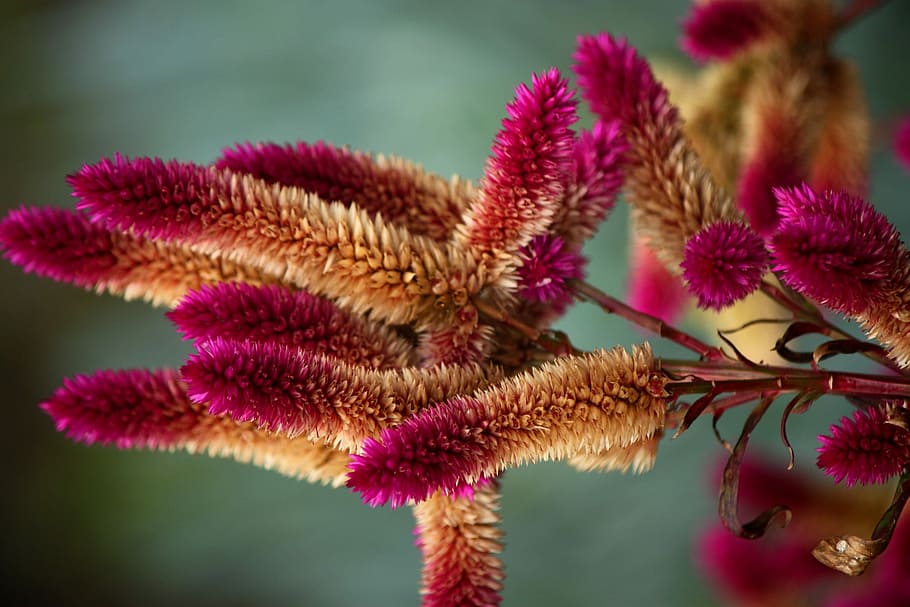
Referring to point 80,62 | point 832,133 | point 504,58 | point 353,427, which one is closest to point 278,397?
point 353,427

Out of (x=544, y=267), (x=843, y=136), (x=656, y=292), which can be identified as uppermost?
(x=843, y=136)

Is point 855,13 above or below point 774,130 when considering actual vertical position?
above

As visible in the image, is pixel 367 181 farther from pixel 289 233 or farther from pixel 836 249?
pixel 836 249

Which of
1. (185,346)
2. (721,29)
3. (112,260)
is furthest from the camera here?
(185,346)

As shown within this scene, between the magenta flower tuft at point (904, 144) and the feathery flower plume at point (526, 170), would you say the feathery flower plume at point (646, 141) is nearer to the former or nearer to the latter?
the feathery flower plume at point (526, 170)

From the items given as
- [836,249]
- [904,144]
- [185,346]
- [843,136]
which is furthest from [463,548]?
[185,346]

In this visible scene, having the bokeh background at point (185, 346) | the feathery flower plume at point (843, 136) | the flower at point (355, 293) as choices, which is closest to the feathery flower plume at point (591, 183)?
the flower at point (355, 293)

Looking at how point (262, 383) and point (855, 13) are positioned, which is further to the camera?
point (855, 13)

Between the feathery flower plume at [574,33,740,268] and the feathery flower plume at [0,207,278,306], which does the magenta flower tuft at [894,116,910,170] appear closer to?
the feathery flower plume at [574,33,740,268]
